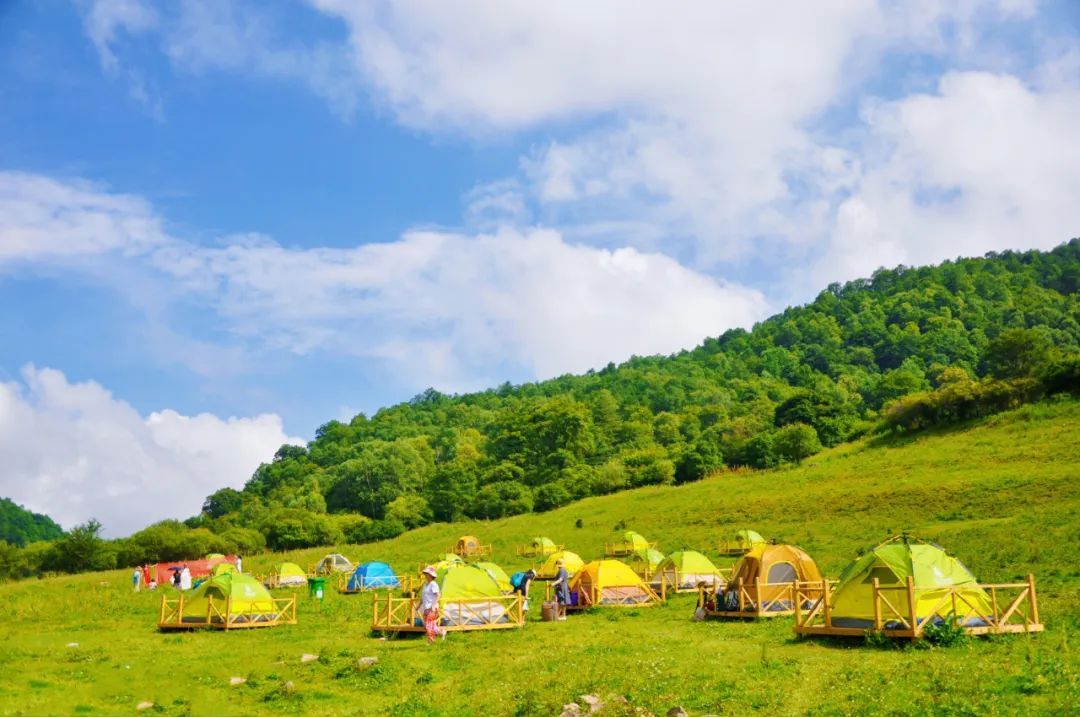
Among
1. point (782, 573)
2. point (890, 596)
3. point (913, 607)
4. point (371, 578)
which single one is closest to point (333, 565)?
point (371, 578)

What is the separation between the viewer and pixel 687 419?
13412 cm

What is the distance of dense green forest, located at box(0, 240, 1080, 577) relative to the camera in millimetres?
83562

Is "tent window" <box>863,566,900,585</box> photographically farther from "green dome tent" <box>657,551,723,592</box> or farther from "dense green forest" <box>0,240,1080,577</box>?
"dense green forest" <box>0,240,1080,577</box>

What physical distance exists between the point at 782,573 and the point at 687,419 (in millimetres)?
107390

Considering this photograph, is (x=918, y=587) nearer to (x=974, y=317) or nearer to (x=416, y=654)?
(x=416, y=654)

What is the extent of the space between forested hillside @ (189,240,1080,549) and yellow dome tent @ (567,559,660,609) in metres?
53.7

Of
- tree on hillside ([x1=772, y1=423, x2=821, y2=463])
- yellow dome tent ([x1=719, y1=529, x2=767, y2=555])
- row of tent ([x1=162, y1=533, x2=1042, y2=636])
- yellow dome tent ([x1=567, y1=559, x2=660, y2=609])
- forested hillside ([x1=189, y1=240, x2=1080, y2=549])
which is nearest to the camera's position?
row of tent ([x1=162, y1=533, x2=1042, y2=636])

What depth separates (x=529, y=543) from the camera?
70375 mm

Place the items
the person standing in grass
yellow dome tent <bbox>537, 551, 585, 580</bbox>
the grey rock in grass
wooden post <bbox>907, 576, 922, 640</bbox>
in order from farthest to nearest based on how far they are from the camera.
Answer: yellow dome tent <bbox>537, 551, 585, 580</bbox>
the person standing in grass
wooden post <bbox>907, 576, 922, 640</bbox>
the grey rock in grass

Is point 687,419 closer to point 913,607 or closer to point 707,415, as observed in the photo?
point 707,415

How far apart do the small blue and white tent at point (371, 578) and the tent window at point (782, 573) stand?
2368cm

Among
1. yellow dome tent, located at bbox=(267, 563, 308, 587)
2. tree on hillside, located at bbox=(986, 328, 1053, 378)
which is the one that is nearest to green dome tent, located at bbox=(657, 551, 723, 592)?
yellow dome tent, located at bbox=(267, 563, 308, 587)

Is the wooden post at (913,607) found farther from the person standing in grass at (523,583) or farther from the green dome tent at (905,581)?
the person standing in grass at (523,583)

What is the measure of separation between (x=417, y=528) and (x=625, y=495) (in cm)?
2553
